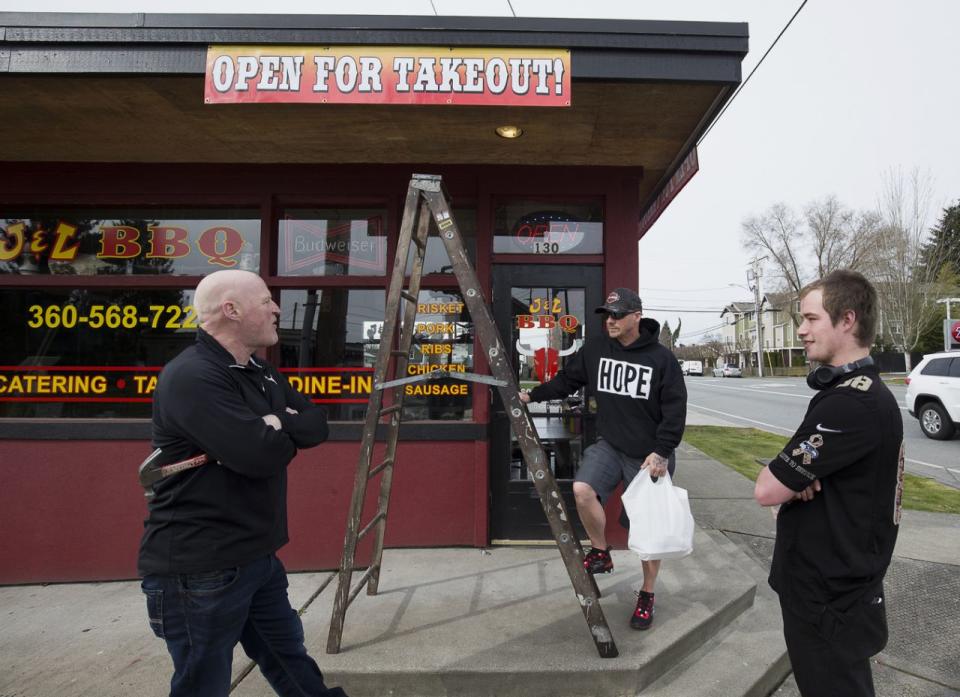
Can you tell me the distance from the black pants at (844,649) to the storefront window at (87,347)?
4294 mm

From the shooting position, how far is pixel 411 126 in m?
3.52

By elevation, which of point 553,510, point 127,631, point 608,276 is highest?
point 608,276

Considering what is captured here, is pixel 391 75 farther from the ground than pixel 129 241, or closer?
farther from the ground

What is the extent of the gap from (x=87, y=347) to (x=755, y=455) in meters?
9.12

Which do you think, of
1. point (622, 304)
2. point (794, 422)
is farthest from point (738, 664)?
point (794, 422)

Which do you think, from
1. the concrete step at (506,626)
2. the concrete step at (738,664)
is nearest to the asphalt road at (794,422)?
the concrete step at (738,664)

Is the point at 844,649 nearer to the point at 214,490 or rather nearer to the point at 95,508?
the point at 214,490

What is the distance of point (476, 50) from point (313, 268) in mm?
2101

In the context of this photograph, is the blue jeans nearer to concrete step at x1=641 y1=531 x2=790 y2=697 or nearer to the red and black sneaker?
the red and black sneaker

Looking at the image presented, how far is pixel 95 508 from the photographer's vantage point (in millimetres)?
3912

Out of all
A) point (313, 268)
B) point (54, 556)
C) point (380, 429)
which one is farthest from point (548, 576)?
point (54, 556)

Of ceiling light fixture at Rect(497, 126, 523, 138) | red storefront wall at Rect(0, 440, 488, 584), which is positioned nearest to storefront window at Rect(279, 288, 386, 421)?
red storefront wall at Rect(0, 440, 488, 584)

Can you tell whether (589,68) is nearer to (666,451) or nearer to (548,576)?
(666,451)

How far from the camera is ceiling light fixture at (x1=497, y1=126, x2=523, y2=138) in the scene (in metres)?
3.52
